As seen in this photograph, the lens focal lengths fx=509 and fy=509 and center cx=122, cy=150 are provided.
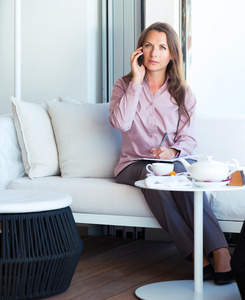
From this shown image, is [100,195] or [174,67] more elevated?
[174,67]

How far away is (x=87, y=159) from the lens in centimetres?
280

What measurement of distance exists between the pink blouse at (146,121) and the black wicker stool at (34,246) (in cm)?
65

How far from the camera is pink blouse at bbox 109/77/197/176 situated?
254 centimetres

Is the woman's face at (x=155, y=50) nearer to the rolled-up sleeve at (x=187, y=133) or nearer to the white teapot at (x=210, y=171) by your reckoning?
the rolled-up sleeve at (x=187, y=133)

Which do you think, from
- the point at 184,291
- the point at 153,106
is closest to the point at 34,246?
the point at 184,291

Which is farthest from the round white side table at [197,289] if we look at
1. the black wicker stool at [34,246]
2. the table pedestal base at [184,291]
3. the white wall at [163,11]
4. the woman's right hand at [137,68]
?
the white wall at [163,11]

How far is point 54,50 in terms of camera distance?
380 cm

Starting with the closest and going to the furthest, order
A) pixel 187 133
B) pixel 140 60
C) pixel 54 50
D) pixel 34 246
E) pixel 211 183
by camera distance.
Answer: pixel 211 183 → pixel 34 246 → pixel 187 133 → pixel 140 60 → pixel 54 50

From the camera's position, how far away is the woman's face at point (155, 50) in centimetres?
258

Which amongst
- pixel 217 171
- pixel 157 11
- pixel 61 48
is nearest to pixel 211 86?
pixel 157 11

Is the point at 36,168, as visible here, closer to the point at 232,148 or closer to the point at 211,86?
the point at 232,148

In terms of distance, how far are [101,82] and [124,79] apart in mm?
1055

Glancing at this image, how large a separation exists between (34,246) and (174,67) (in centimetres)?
124

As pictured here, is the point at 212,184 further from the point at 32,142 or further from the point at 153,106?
the point at 32,142
